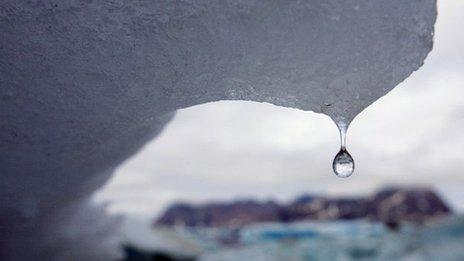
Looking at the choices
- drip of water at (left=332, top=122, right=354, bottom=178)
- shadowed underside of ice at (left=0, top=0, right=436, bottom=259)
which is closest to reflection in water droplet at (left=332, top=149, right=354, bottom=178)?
drip of water at (left=332, top=122, right=354, bottom=178)

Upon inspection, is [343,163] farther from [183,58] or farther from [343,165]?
[183,58]

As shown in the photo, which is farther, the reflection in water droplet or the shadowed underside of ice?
the reflection in water droplet

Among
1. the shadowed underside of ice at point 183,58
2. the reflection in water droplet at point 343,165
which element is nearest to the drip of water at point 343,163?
the reflection in water droplet at point 343,165

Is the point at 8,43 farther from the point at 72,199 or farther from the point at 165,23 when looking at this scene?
the point at 72,199

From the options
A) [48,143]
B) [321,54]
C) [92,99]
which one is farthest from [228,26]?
[48,143]

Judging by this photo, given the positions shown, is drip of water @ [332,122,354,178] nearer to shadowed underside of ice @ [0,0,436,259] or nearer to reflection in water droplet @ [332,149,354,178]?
reflection in water droplet @ [332,149,354,178]

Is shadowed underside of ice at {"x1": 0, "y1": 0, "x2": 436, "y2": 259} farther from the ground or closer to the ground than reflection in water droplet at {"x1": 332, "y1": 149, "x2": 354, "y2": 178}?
farther from the ground

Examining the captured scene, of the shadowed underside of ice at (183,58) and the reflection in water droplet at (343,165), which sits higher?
the shadowed underside of ice at (183,58)

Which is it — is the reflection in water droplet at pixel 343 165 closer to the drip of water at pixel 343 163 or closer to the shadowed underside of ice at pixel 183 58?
the drip of water at pixel 343 163
